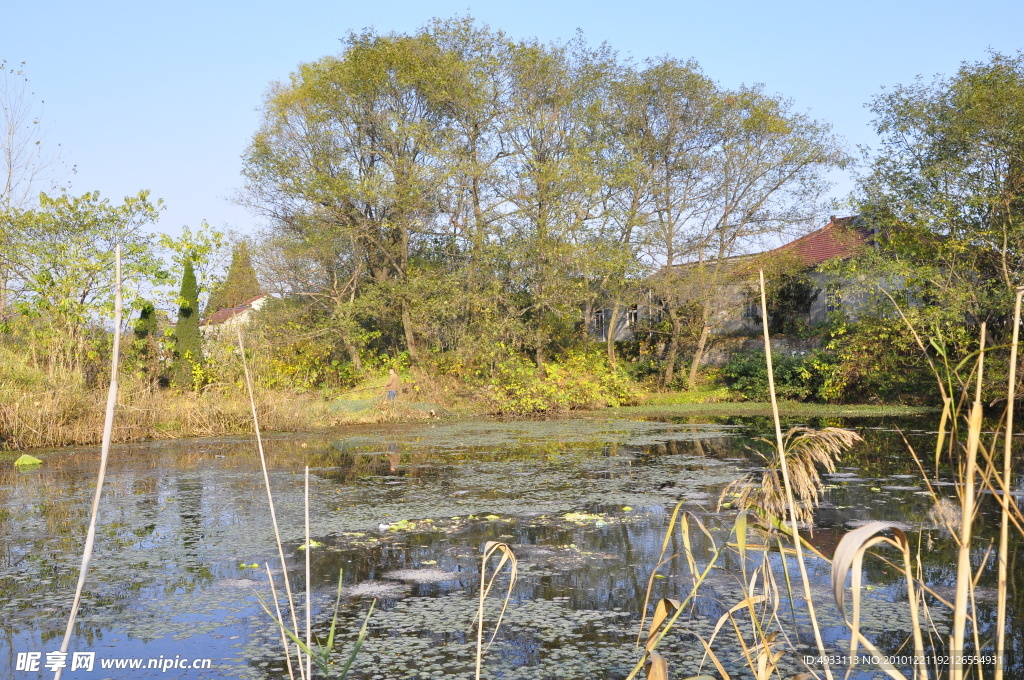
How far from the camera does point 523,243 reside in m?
23.0

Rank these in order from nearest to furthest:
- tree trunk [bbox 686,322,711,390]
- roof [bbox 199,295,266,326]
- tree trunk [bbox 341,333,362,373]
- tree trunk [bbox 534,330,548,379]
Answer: tree trunk [bbox 534,330,548,379] < roof [bbox 199,295,266,326] < tree trunk [bbox 341,333,362,373] < tree trunk [bbox 686,322,711,390]

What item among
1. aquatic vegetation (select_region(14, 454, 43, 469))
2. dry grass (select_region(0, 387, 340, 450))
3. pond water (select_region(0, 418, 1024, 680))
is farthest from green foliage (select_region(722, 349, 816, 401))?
aquatic vegetation (select_region(14, 454, 43, 469))

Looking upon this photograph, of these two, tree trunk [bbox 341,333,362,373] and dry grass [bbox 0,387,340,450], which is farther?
tree trunk [bbox 341,333,362,373]

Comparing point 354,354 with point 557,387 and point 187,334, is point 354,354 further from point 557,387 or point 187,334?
point 557,387

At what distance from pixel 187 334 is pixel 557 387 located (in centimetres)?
924

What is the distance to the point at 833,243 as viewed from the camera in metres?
29.5

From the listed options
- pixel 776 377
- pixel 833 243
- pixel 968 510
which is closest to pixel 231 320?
pixel 776 377

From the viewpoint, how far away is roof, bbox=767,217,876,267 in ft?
71.4

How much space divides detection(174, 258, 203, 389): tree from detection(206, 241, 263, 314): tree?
722 millimetres

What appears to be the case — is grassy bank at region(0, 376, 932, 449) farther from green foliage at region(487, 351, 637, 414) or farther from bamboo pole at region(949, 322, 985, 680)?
bamboo pole at region(949, 322, 985, 680)

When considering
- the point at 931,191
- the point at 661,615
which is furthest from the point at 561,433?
the point at 661,615

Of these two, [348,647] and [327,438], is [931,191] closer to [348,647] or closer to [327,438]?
[327,438]

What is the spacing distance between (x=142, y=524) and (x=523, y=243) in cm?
1633

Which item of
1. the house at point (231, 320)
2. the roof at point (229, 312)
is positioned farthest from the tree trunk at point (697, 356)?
the roof at point (229, 312)
